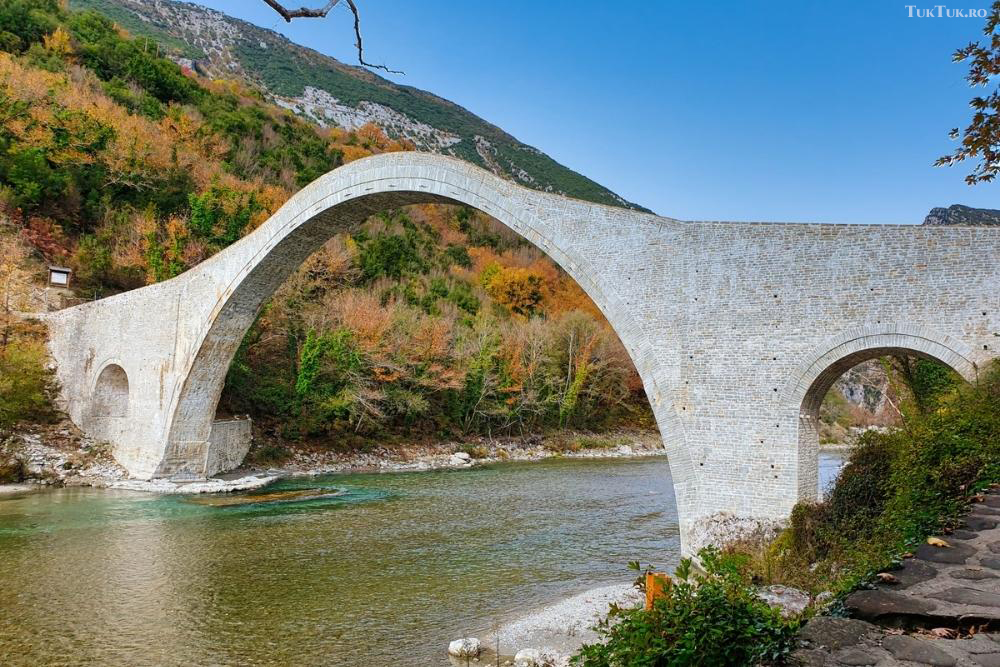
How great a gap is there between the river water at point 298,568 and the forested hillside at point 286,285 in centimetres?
672

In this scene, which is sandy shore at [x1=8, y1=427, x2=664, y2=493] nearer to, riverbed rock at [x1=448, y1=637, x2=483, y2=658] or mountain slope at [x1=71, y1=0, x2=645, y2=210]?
riverbed rock at [x1=448, y1=637, x2=483, y2=658]

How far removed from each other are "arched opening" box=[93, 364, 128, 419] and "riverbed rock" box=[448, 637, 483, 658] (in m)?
14.5

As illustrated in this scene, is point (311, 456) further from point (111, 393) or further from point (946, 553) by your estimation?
point (946, 553)

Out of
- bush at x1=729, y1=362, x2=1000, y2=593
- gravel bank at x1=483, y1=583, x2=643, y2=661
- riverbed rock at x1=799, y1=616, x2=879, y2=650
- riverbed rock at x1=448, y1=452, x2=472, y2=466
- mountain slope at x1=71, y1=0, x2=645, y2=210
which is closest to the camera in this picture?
riverbed rock at x1=799, y1=616, x2=879, y2=650

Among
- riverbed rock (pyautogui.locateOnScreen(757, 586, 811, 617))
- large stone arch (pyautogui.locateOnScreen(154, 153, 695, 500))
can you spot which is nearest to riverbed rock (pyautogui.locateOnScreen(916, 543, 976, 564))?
riverbed rock (pyautogui.locateOnScreen(757, 586, 811, 617))

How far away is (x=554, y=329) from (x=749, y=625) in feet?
84.2

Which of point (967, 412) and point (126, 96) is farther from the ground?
point (126, 96)

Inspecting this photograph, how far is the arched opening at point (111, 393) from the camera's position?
54.6 feet

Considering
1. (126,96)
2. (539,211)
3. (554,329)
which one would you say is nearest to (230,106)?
(126,96)

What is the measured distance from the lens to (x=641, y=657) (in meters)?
2.39

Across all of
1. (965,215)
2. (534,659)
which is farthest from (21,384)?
(965,215)

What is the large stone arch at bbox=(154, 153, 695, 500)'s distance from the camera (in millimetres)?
7715

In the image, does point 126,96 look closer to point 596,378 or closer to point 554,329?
point 554,329

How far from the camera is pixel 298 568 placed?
323 inches
